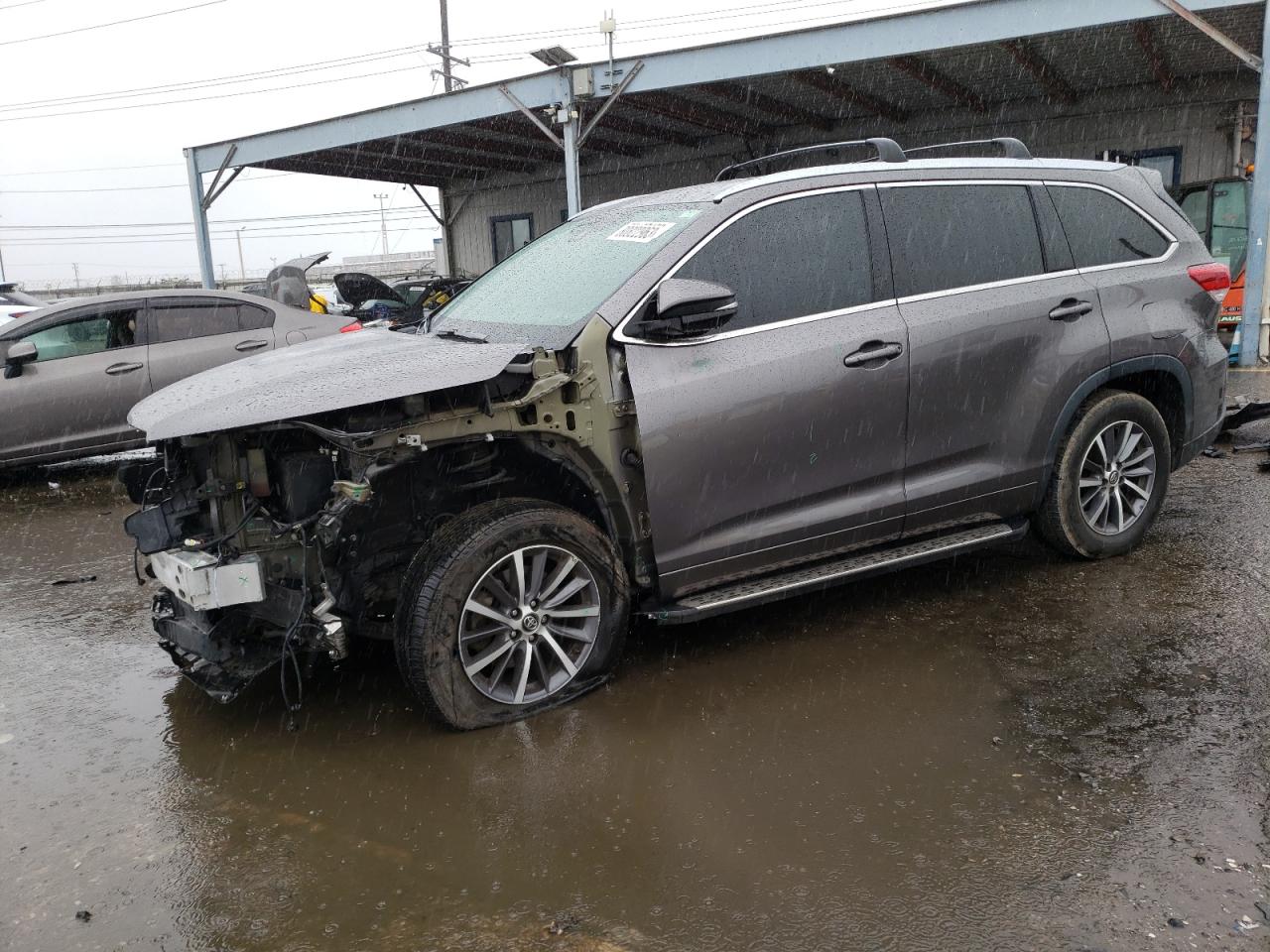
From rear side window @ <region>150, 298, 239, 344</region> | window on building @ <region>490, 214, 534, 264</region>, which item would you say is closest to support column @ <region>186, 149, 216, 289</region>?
window on building @ <region>490, 214, 534, 264</region>

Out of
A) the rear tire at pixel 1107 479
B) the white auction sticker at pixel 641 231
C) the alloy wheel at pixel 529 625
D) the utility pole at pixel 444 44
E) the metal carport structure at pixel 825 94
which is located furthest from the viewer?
the utility pole at pixel 444 44

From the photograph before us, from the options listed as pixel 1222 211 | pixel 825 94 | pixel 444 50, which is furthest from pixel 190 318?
pixel 444 50

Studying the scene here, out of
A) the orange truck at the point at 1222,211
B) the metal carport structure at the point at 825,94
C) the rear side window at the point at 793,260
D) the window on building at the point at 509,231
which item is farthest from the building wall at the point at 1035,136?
the rear side window at the point at 793,260

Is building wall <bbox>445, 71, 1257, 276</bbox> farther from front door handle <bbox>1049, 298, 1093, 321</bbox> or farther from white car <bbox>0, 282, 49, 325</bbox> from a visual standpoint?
white car <bbox>0, 282, 49, 325</bbox>

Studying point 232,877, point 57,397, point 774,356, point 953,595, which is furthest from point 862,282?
point 57,397

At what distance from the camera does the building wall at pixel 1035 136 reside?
15516 millimetres

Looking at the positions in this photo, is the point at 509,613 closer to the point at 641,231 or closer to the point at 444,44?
the point at 641,231

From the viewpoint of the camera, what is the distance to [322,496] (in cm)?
343

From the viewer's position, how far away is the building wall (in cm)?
1552

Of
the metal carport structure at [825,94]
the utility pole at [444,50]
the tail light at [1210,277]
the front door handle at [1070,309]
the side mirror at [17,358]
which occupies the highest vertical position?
the utility pole at [444,50]

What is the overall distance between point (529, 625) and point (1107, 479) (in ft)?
9.56

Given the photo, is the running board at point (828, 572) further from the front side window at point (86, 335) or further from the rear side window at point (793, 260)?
the front side window at point (86, 335)

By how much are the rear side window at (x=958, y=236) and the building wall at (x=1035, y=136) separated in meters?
8.39

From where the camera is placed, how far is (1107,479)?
15.5ft
